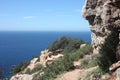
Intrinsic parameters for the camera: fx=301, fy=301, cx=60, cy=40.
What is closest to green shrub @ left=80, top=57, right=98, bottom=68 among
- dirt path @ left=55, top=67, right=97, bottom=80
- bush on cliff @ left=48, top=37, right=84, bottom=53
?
dirt path @ left=55, top=67, right=97, bottom=80

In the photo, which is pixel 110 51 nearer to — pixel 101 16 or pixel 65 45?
pixel 101 16

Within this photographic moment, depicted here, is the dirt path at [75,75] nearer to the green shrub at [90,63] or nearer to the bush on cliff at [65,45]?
the green shrub at [90,63]

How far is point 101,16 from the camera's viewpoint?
15.5 meters

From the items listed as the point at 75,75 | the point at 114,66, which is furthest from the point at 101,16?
the point at 114,66

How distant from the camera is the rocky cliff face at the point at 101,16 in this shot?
1433 cm

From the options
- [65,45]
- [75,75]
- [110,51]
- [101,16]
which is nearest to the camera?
[110,51]

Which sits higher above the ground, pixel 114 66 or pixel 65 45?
pixel 114 66

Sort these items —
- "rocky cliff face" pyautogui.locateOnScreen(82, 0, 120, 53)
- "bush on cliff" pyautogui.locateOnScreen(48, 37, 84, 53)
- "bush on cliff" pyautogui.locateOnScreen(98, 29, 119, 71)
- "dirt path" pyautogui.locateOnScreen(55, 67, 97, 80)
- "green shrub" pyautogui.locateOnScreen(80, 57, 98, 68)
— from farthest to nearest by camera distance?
"bush on cliff" pyautogui.locateOnScreen(48, 37, 84, 53) → "green shrub" pyautogui.locateOnScreen(80, 57, 98, 68) → "dirt path" pyautogui.locateOnScreen(55, 67, 97, 80) → "rocky cliff face" pyautogui.locateOnScreen(82, 0, 120, 53) → "bush on cliff" pyautogui.locateOnScreen(98, 29, 119, 71)

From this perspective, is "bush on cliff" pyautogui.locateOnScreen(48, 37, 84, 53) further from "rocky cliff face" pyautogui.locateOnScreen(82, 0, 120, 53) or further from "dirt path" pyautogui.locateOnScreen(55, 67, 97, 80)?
"dirt path" pyautogui.locateOnScreen(55, 67, 97, 80)

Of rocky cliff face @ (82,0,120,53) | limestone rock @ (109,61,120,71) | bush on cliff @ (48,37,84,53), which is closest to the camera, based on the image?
limestone rock @ (109,61,120,71)

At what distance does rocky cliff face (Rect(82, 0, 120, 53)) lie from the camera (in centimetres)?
1433

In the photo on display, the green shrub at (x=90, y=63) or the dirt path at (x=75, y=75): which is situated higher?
the green shrub at (x=90, y=63)

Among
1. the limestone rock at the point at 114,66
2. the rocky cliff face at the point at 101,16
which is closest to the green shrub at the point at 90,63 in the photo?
the rocky cliff face at the point at 101,16

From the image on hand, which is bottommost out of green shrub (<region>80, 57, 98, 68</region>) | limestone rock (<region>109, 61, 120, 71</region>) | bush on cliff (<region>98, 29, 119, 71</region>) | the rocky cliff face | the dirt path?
the dirt path
